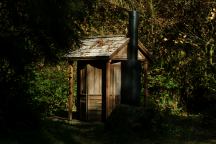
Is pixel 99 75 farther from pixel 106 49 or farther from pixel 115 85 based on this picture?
pixel 106 49

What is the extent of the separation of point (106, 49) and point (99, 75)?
1089 millimetres

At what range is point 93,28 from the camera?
24031 mm

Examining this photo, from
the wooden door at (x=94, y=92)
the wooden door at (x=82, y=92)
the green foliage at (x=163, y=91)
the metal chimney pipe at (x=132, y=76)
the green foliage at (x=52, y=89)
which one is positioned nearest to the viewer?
the metal chimney pipe at (x=132, y=76)

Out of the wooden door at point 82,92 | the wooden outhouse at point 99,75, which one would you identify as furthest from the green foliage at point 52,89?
the wooden outhouse at point 99,75

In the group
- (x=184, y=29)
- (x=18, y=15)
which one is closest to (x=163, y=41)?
(x=184, y=29)

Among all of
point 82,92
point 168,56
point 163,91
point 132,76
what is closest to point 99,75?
point 82,92

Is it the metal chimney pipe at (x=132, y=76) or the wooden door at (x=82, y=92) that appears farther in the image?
the wooden door at (x=82, y=92)

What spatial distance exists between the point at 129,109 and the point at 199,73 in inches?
319

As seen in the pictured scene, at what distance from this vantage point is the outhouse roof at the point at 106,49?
54.3ft

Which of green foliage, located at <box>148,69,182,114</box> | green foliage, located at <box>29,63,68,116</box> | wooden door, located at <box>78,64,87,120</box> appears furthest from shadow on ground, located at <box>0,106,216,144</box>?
green foliage, located at <box>148,69,182,114</box>

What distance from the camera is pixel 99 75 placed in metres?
17.5

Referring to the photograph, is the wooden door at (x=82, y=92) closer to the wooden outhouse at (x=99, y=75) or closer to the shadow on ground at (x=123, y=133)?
the wooden outhouse at (x=99, y=75)

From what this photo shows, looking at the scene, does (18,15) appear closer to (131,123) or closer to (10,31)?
(10,31)

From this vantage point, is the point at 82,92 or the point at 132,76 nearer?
the point at 132,76
